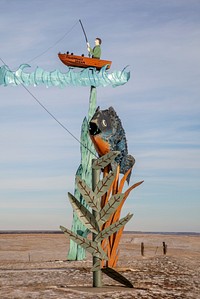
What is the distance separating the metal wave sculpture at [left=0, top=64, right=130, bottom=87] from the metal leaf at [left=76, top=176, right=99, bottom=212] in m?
6.55

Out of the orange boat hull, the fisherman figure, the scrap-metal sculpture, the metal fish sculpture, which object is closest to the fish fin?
the metal fish sculpture

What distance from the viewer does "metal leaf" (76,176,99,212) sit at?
7.34m

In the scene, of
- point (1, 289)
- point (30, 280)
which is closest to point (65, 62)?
point (30, 280)

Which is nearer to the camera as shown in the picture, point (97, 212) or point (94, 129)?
point (97, 212)

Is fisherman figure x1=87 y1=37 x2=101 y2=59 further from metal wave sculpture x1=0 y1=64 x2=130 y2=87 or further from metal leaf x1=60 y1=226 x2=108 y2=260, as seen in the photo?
metal leaf x1=60 y1=226 x2=108 y2=260

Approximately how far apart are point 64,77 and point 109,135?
4.24m

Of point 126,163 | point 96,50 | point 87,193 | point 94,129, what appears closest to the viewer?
point 87,193

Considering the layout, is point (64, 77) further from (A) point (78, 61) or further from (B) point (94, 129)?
(B) point (94, 129)

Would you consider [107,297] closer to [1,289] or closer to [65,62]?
[1,289]

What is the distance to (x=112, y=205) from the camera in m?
7.52

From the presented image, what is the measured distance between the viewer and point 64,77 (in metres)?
13.7

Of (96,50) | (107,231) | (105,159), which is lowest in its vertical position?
(107,231)

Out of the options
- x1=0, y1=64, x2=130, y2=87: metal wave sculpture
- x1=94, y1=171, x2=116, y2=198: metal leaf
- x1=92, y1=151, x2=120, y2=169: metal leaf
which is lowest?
x1=94, y1=171, x2=116, y2=198: metal leaf

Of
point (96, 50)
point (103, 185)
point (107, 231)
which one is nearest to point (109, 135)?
point (103, 185)
